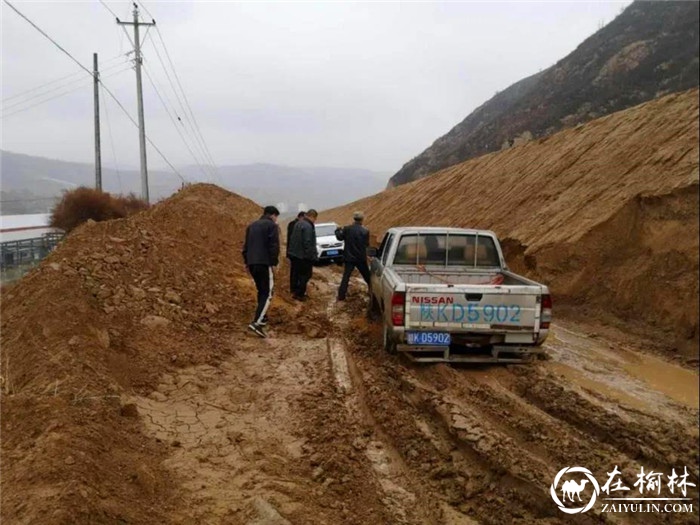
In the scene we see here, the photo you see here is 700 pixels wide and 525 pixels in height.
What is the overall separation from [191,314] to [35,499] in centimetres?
512

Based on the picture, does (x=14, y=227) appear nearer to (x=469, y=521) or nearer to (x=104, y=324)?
(x=104, y=324)

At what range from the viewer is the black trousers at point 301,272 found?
34.5 ft

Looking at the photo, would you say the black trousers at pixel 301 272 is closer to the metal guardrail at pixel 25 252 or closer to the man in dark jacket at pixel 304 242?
the man in dark jacket at pixel 304 242

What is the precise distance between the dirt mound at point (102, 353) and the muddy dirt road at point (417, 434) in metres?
0.39

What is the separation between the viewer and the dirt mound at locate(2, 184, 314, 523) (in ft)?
12.1

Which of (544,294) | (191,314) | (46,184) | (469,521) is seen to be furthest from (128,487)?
(46,184)

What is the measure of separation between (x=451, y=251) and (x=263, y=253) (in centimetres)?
269

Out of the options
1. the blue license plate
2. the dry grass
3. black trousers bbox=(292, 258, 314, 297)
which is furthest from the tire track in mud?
the dry grass

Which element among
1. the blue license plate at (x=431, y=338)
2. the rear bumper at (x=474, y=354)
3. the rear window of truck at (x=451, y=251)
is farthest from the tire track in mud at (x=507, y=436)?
the rear window of truck at (x=451, y=251)

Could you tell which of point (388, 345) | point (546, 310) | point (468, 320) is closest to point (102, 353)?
point (388, 345)

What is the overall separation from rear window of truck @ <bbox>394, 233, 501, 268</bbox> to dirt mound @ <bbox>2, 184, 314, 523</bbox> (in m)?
2.50

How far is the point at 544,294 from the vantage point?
5.64 meters

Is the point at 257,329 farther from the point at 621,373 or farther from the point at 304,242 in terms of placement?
the point at 621,373

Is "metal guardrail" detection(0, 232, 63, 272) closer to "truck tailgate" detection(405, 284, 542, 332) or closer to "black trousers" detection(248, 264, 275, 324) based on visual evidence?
"black trousers" detection(248, 264, 275, 324)
